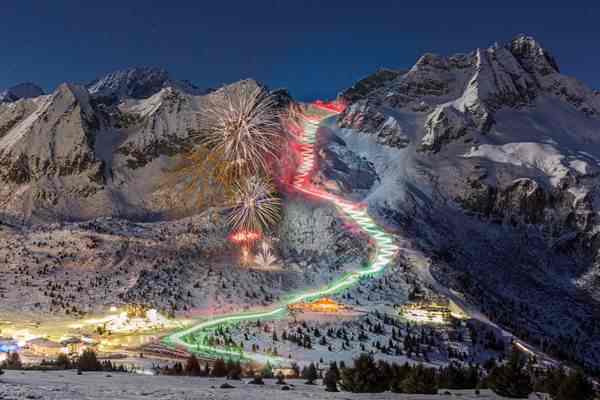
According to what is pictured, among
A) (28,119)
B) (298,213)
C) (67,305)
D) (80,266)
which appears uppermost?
(28,119)

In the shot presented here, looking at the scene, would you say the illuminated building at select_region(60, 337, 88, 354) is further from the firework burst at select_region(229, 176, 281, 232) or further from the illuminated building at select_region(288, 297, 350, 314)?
the firework burst at select_region(229, 176, 281, 232)

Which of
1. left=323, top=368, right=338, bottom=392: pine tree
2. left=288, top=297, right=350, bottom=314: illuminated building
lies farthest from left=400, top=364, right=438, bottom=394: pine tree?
left=288, top=297, right=350, bottom=314: illuminated building

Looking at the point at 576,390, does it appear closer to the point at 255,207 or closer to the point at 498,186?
the point at 255,207

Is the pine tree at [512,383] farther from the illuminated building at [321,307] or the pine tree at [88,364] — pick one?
the illuminated building at [321,307]

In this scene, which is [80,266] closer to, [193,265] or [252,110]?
[193,265]

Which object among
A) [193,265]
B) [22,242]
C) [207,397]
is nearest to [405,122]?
[193,265]

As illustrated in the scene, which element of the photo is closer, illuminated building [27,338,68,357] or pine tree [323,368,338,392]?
pine tree [323,368,338,392]
